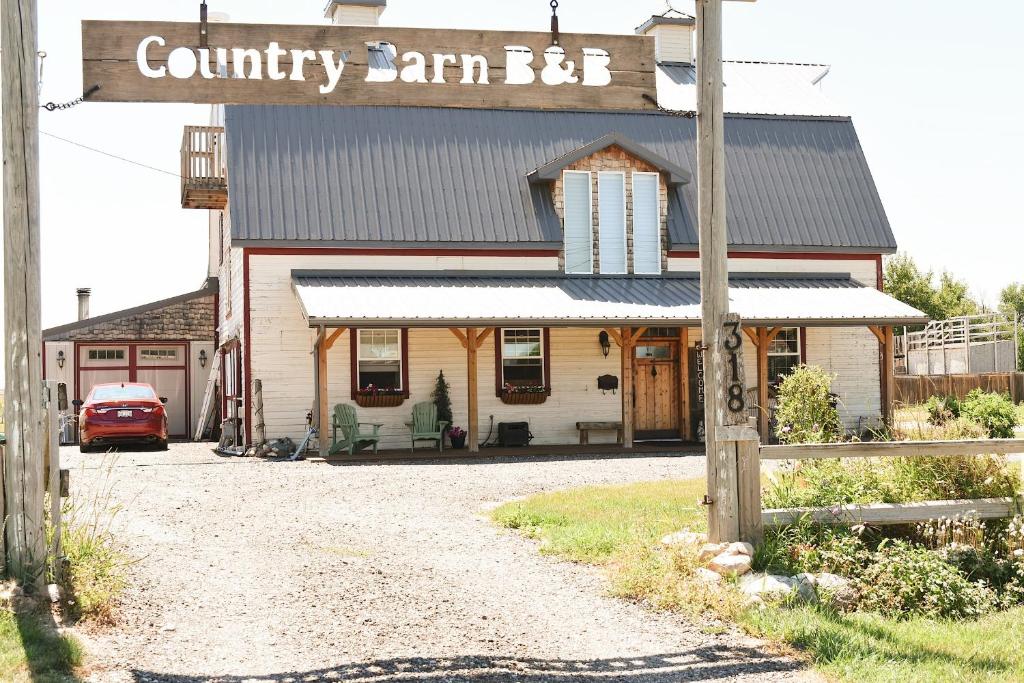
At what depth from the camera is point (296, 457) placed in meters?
19.5

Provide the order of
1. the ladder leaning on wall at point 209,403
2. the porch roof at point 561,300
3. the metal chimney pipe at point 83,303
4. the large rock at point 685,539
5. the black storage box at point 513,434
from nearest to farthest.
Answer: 1. the large rock at point 685,539
2. the porch roof at point 561,300
3. the black storage box at point 513,434
4. the ladder leaning on wall at point 209,403
5. the metal chimney pipe at point 83,303

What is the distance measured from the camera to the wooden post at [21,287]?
23.3 ft

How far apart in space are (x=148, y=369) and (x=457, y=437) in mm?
9306

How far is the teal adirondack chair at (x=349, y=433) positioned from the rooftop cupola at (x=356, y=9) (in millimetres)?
10572

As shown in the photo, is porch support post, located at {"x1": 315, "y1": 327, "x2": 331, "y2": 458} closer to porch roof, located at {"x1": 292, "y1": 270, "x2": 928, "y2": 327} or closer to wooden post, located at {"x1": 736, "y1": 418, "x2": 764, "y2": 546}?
porch roof, located at {"x1": 292, "y1": 270, "x2": 928, "y2": 327}

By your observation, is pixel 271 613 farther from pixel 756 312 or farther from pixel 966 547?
pixel 756 312

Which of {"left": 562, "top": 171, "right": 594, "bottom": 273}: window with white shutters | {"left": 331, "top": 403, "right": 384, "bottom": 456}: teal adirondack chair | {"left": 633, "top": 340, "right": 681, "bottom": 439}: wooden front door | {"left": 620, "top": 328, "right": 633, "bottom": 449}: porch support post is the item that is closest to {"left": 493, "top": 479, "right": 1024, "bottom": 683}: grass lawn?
{"left": 331, "top": 403, "right": 384, "bottom": 456}: teal adirondack chair

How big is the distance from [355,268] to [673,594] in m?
14.9

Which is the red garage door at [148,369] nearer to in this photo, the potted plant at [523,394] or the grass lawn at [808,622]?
the potted plant at [523,394]

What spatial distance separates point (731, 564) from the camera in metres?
8.08

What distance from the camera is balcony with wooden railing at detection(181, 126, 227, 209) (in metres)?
23.7

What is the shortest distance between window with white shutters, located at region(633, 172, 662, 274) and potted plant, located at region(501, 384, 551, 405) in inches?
126

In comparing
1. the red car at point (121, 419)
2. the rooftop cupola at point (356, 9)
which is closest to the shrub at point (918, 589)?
the red car at point (121, 419)

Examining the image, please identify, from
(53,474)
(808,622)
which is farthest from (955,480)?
(53,474)
